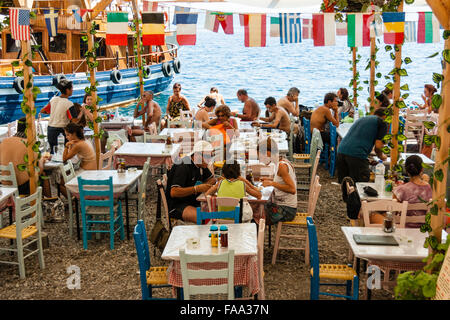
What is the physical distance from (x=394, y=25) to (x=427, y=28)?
85.4 inches

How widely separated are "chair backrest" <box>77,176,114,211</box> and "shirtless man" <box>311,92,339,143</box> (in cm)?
457

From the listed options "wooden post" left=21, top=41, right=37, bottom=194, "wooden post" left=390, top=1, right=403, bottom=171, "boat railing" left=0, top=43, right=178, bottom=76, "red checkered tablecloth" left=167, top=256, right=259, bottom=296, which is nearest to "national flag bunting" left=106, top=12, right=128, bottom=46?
"wooden post" left=21, top=41, right=37, bottom=194

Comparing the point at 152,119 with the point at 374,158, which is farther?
the point at 152,119

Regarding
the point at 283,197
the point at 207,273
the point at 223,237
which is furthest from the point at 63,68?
the point at 207,273

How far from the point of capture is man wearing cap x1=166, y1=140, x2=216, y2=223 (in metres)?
5.70

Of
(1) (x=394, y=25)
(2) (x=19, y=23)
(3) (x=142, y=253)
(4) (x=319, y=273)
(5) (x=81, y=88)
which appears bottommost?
(4) (x=319, y=273)

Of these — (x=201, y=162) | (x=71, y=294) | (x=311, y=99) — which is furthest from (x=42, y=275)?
(x=311, y=99)

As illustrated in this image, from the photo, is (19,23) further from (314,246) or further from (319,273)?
(319,273)

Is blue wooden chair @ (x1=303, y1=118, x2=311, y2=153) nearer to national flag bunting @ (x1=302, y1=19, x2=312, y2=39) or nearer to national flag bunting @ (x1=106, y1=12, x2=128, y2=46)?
national flag bunting @ (x1=302, y1=19, x2=312, y2=39)

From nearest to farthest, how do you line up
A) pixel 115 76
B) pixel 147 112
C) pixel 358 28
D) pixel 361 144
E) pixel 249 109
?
1. pixel 361 144
2. pixel 358 28
3. pixel 147 112
4. pixel 249 109
5. pixel 115 76

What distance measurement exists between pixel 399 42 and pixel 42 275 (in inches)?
182

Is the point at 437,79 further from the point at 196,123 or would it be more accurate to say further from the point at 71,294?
the point at 196,123

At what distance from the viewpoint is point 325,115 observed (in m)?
9.27
